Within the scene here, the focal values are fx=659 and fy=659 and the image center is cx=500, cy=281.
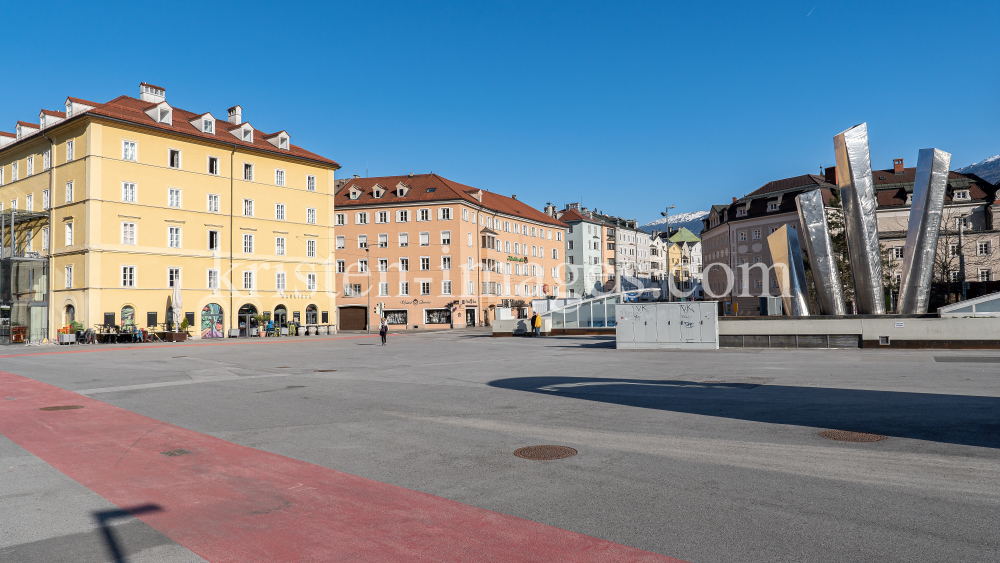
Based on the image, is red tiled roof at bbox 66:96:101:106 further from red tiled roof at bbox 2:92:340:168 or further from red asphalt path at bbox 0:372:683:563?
red asphalt path at bbox 0:372:683:563

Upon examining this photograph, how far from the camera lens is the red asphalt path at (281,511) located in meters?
4.89

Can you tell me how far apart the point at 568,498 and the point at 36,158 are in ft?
183

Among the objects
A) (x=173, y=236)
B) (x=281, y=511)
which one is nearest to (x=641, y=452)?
(x=281, y=511)

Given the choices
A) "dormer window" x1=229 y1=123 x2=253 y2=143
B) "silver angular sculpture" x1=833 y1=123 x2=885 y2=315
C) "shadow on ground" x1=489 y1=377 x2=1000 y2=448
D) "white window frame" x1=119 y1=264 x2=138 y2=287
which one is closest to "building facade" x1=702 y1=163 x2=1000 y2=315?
Answer: "silver angular sculpture" x1=833 y1=123 x2=885 y2=315

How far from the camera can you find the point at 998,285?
4822 cm

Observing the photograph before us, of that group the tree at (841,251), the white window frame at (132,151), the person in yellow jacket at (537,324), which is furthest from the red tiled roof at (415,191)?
the tree at (841,251)

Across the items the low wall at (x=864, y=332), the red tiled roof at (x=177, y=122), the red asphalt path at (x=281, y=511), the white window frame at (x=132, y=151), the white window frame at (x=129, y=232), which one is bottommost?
the red asphalt path at (x=281, y=511)

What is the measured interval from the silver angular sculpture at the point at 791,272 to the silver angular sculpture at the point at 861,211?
8.43 feet

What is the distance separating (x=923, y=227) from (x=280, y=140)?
4765cm

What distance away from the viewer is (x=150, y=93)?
54.0 meters

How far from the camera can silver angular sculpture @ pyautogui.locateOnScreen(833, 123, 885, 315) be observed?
26156 mm

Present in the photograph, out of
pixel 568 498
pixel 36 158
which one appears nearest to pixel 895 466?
pixel 568 498

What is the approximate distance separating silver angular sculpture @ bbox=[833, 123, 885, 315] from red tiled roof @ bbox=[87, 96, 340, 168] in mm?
42369

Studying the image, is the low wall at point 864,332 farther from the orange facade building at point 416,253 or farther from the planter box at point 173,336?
the orange facade building at point 416,253
